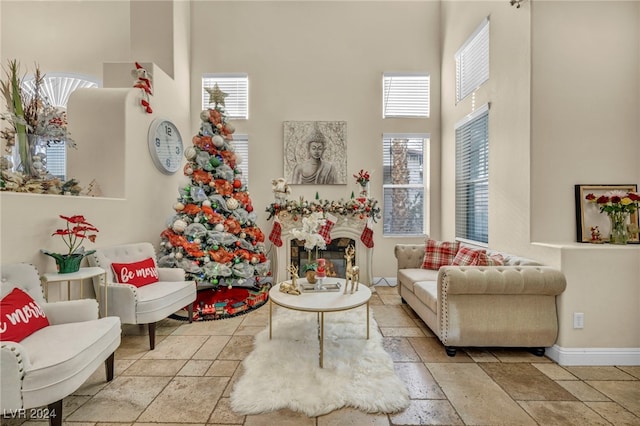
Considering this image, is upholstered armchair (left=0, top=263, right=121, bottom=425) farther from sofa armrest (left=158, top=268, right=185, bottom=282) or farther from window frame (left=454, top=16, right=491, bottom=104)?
window frame (left=454, top=16, right=491, bottom=104)

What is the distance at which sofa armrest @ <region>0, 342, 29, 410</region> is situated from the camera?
1.39 m

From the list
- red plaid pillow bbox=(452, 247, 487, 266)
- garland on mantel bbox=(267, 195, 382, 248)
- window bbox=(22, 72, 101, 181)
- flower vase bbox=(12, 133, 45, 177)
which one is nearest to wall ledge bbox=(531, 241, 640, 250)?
red plaid pillow bbox=(452, 247, 487, 266)

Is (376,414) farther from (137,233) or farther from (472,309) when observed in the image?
(137,233)

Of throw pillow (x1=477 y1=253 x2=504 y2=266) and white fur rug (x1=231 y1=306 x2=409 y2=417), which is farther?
throw pillow (x1=477 y1=253 x2=504 y2=266)

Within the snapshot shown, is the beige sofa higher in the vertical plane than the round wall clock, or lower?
lower

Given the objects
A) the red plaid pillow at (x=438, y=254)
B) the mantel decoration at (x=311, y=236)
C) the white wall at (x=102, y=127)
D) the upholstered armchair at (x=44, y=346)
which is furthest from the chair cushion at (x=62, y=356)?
the red plaid pillow at (x=438, y=254)

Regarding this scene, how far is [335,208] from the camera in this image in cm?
456

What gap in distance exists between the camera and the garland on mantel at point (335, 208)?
14.8 feet

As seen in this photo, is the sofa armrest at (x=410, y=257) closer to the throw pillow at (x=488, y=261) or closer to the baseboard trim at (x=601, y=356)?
the throw pillow at (x=488, y=261)

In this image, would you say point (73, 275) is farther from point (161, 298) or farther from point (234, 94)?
point (234, 94)

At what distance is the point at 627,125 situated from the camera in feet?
8.63

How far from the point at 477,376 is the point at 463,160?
9.75 feet

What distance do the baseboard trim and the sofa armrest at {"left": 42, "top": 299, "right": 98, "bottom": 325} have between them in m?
3.67

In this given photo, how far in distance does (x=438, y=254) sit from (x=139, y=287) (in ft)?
11.3
